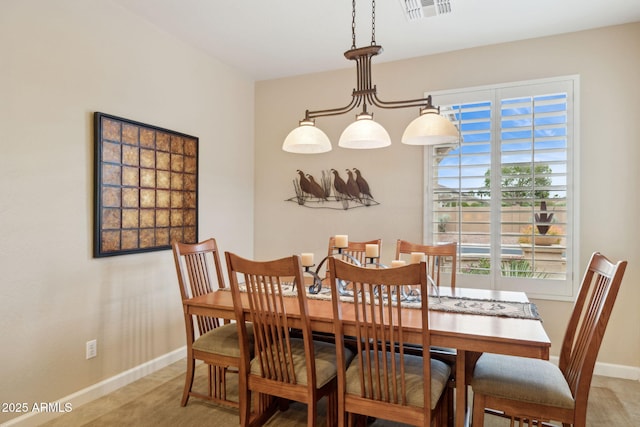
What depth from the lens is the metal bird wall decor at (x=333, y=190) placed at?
154 inches

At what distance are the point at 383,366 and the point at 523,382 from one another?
657 mm

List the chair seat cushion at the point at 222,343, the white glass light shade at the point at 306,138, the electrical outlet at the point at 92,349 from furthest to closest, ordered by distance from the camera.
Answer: the electrical outlet at the point at 92,349 → the white glass light shade at the point at 306,138 → the chair seat cushion at the point at 222,343

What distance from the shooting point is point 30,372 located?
2311mm

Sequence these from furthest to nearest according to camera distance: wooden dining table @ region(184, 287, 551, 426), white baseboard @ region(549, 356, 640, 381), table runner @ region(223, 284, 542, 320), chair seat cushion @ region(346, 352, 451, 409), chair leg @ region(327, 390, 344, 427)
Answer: white baseboard @ region(549, 356, 640, 381), chair leg @ region(327, 390, 344, 427), table runner @ region(223, 284, 542, 320), chair seat cushion @ region(346, 352, 451, 409), wooden dining table @ region(184, 287, 551, 426)

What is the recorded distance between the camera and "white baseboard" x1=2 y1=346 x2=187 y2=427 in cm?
230

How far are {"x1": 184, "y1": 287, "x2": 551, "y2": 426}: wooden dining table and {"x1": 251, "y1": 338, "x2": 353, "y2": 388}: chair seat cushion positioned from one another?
0.24 meters

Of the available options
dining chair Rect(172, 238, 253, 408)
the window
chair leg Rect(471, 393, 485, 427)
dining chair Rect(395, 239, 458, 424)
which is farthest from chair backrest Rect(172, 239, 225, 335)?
the window

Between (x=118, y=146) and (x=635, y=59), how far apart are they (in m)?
3.99

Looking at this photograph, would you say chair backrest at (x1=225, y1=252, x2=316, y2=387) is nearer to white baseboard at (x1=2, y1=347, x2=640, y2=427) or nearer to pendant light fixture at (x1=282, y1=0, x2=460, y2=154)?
pendant light fixture at (x1=282, y1=0, x2=460, y2=154)

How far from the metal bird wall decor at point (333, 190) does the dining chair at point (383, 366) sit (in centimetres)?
205

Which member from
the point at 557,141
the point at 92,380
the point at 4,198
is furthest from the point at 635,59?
the point at 92,380

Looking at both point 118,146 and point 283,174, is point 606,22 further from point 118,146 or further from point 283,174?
point 118,146

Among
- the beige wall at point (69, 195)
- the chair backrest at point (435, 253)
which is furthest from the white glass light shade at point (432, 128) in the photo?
the beige wall at point (69, 195)

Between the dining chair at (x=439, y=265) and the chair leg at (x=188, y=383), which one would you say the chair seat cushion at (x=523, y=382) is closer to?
the dining chair at (x=439, y=265)
